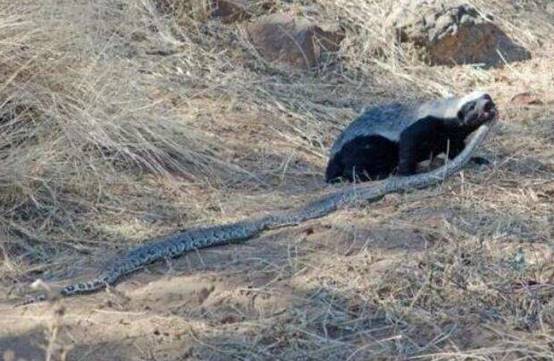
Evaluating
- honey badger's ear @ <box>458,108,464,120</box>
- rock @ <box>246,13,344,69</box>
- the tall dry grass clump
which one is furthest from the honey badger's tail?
rock @ <box>246,13,344,69</box>

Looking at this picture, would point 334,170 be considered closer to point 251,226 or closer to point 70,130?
point 251,226

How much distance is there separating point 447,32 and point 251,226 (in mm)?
4105

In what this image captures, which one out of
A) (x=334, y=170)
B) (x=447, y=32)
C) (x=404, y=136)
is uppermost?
(x=404, y=136)

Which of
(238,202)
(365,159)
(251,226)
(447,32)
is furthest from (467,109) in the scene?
(447,32)

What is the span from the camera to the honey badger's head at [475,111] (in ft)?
18.7

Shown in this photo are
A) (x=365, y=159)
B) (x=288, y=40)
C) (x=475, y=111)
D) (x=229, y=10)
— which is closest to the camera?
(x=475, y=111)

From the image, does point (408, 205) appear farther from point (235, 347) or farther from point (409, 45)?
point (409, 45)

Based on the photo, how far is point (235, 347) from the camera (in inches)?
150

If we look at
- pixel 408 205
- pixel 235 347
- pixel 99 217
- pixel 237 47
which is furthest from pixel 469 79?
pixel 235 347

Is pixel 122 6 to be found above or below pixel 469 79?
above

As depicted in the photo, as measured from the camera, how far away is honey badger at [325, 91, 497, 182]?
18.8ft

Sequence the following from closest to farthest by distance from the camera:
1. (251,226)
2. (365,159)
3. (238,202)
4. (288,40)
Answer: (251,226), (238,202), (365,159), (288,40)

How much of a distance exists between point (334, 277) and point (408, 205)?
936mm

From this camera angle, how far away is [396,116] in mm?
5941
